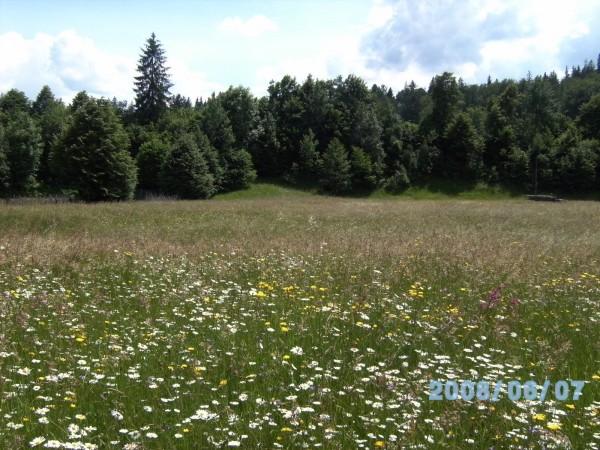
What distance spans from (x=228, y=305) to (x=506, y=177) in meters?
72.2

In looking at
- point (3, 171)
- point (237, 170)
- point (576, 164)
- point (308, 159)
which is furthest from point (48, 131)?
point (576, 164)

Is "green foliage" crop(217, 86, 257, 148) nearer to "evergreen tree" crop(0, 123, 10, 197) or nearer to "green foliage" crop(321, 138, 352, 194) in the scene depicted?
"green foliage" crop(321, 138, 352, 194)

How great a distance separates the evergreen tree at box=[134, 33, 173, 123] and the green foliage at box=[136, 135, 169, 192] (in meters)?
18.7

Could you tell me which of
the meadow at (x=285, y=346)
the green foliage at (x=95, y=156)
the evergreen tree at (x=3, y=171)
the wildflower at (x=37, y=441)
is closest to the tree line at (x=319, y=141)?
the evergreen tree at (x=3, y=171)

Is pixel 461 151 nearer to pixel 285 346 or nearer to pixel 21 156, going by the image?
pixel 21 156

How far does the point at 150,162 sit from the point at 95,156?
19100 millimetres

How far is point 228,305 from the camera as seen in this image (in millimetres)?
7254

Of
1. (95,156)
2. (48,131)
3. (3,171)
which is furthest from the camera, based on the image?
(48,131)

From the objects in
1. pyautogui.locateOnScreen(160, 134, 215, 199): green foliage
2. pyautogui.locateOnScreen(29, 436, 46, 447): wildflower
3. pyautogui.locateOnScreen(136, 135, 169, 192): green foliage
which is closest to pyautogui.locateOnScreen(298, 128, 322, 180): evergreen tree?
pyautogui.locateOnScreen(160, 134, 215, 199): green foliage

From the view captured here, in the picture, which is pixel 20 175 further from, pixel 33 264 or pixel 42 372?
pixel 42 372

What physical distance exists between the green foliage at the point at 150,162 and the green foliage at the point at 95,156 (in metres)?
16.6

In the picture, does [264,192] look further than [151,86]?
No

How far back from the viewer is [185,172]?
187ft

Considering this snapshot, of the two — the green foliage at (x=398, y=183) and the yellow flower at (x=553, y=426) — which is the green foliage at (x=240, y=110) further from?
the yellow flower at (x=553, y=426)
